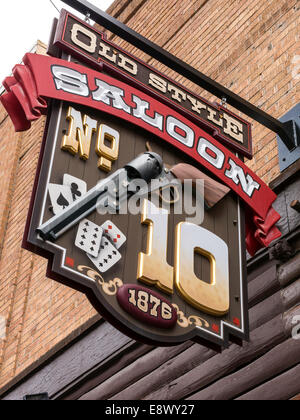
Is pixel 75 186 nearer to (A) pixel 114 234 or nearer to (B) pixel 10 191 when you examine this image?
(A) pixel 114 234

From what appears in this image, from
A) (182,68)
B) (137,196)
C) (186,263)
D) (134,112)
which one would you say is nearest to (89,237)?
(137,196)

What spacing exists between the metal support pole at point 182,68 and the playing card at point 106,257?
1786 mm

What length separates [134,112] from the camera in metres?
4.95

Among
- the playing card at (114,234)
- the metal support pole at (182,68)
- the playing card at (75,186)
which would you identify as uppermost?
the metal support pole at (182,68)

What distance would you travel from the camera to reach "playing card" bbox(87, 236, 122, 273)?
402 cm

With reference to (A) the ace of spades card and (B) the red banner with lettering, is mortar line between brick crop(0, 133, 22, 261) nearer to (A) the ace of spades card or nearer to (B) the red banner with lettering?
(B) the red banner with lettering

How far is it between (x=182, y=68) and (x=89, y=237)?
1881mm

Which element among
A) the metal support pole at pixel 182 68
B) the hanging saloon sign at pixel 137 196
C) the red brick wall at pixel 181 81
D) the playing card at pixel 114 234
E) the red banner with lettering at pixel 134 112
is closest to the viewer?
the hanging saloon sign at pixel 137 196

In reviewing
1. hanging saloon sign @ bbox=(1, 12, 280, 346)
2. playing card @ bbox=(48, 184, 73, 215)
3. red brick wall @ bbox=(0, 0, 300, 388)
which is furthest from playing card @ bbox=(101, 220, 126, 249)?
red brick wall @ bbox=(0, 0, 300, 388)

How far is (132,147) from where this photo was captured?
483cm

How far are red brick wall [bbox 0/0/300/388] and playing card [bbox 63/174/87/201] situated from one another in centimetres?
241

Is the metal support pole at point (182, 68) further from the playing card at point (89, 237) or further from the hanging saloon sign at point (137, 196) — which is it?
the playing card at point (89, 237)

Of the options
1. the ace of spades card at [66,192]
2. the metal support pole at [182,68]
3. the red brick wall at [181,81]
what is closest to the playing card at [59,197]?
the ace of spades card at [66,192]

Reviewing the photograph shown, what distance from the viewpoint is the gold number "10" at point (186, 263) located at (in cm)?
423
